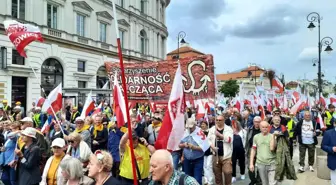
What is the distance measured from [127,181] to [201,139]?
6.31ft

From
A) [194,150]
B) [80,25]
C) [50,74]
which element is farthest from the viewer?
[80,25]

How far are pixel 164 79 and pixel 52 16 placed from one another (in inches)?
855

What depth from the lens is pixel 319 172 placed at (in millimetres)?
8164

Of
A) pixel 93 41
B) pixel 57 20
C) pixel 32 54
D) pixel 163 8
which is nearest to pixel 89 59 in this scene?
pixel 93 41

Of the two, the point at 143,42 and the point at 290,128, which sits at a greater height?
the point at 143,42

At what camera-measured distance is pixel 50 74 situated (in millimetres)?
26375

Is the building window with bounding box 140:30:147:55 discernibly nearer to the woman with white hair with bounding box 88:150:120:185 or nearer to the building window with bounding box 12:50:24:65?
the building window with bounding box 12:50:24:65

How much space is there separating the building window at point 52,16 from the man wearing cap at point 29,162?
23090mm

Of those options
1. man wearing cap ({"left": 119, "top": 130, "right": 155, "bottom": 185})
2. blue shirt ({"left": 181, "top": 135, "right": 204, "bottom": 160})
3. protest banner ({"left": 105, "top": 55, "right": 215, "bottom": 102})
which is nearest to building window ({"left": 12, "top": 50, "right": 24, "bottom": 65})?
protest banner ({"left": 105, "top": 55, "right": 215, "bottom": 102})

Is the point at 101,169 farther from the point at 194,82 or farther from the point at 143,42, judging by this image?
the point at 143,42

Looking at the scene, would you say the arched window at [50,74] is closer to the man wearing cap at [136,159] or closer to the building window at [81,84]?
the building window at [81,84]

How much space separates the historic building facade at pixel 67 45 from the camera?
22.8 m

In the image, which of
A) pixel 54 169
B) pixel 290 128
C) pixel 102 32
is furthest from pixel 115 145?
pixel 102 32

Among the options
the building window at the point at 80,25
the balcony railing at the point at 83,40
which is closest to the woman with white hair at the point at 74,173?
the balcony railing at the point at 83,40
